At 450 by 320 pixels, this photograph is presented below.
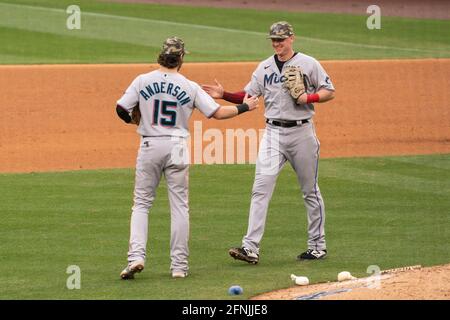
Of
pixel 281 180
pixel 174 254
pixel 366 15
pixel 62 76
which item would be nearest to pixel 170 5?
pixel 366 15

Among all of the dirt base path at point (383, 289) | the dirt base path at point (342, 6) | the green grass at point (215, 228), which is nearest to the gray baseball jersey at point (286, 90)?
the green grass at point (215, 228)

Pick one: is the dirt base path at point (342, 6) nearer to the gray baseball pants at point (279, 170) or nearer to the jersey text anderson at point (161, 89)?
the gray baseball pants at point (279, 170)

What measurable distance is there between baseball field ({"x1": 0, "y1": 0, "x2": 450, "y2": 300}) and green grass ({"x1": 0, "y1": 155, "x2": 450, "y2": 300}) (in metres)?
0.02

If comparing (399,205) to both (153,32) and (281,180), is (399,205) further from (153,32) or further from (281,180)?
(153,32)

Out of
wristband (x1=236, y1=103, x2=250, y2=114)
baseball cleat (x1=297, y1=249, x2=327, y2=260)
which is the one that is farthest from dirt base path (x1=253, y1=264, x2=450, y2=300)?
wristband (x1=236, y1=103, x2=250, y2=114)

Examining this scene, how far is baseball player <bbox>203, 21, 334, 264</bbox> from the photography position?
1003cm

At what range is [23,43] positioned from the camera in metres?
22.2

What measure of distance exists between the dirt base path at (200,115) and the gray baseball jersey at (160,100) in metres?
6.25

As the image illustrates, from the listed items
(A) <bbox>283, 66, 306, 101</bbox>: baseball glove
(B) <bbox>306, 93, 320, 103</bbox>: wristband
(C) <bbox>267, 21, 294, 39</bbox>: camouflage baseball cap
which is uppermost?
(C) <bbox>267, 21, 294, 39</bbox>: camouflage baseball cap

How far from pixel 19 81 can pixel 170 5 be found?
12.8 m

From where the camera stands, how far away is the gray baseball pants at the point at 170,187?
370 inches

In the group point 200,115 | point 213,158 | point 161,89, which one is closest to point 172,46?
point 161,89

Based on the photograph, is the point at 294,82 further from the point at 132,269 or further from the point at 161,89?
the point at 132,269

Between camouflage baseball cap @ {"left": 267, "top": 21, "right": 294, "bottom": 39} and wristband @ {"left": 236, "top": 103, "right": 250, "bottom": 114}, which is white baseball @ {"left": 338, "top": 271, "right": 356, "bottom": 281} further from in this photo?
camouflage baseball cap @ {"left": 267, "top": 21, "right": 294, "bottom": 39}
